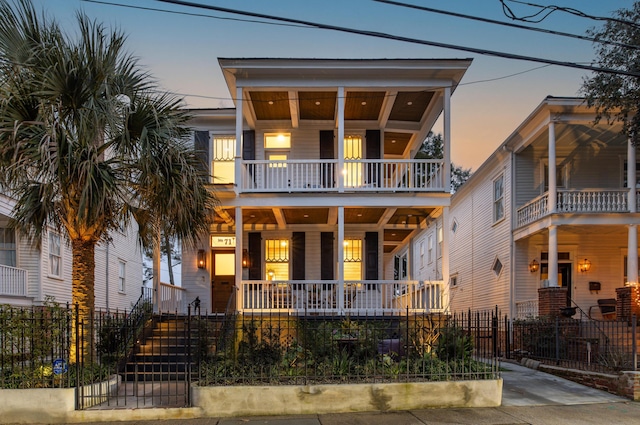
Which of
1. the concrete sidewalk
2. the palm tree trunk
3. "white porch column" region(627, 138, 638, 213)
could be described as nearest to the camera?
the concrete sidewalk

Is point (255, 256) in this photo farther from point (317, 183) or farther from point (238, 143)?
point (238, 143)

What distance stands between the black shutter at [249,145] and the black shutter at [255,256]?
2.45 metres

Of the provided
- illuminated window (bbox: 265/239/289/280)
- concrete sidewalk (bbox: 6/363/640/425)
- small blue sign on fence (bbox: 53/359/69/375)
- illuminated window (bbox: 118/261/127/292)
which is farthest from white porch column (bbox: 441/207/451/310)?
illuminated window (bbox: 118/261/127/292)

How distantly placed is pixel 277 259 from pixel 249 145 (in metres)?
3.72

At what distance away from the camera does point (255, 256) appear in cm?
1620

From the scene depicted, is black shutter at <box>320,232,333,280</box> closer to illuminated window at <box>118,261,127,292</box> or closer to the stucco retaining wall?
the stucco retaining wall

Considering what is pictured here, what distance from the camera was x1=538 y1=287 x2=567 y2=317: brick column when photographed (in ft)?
49.0

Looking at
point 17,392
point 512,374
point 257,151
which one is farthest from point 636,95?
point 17,392

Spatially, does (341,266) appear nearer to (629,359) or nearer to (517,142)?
(629,359)

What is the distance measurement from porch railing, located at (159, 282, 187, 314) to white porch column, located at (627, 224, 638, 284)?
42.6ft

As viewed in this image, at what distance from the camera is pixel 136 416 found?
314 inches

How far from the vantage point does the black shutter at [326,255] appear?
53.3 feet

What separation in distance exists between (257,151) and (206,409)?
378 inches

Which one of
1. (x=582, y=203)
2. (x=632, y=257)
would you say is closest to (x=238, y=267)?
(x=582, y=203)
